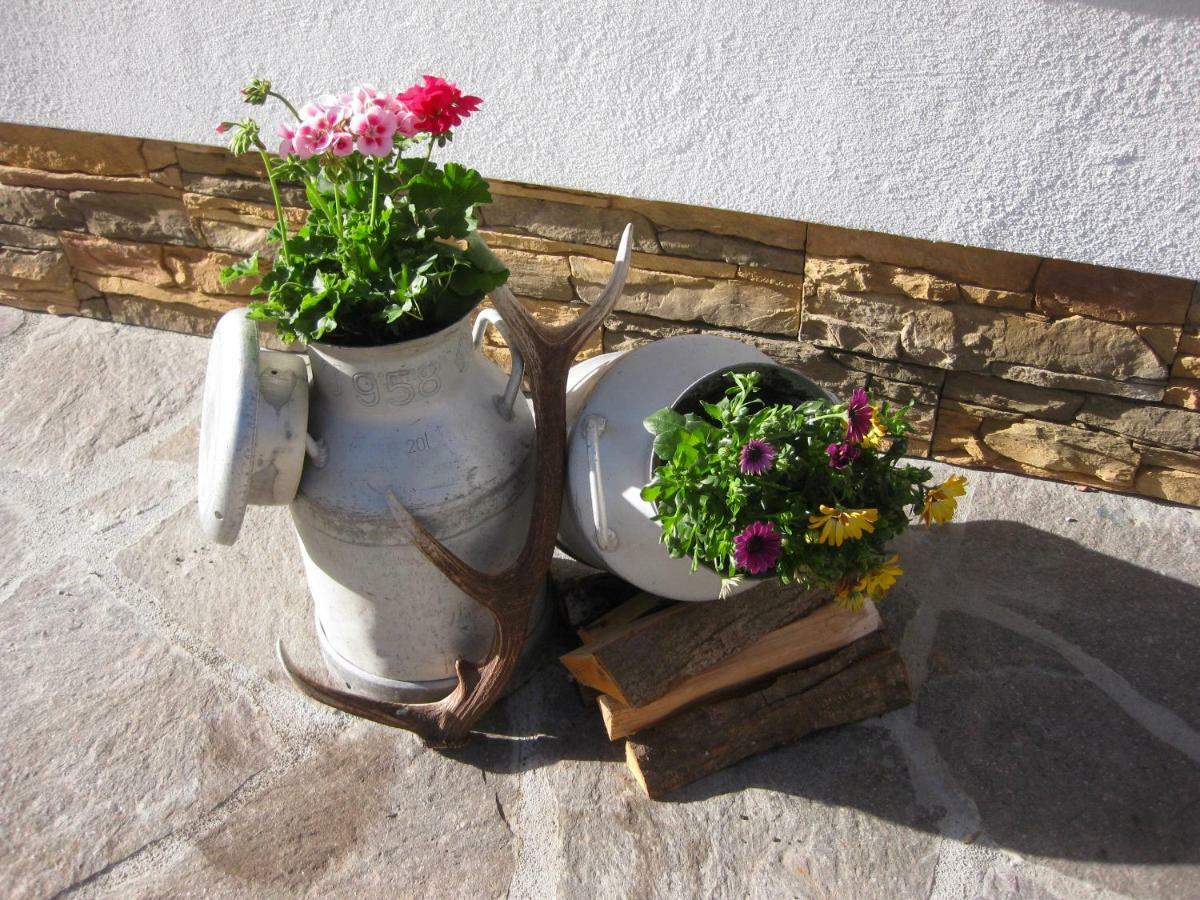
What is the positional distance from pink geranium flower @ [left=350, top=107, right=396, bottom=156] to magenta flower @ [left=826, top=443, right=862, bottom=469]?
38.0 inches

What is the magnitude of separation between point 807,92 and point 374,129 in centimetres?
116

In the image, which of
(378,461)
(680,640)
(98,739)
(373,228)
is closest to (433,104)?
(373,228)

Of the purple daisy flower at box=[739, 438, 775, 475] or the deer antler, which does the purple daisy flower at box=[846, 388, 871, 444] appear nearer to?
the purple daisy flower at box=[739, 438, 775, 475]

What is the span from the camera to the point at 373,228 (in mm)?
2123

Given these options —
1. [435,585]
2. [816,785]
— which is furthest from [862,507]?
[435,585]

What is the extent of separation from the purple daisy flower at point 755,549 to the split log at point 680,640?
0.34 meters

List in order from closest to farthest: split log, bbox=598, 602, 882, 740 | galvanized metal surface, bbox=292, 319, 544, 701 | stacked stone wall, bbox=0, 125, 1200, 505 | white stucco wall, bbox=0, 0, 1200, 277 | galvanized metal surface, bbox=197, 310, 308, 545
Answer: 1. galvanized metal surface, bbox=197, 310, 308, 545
2. galvanized metal surface, bbox=292, 319, 544, 701
3. split log, bbox=598, 602, 882, 740
4. white stucco wall, bbox=0, 0, 1200, 277
5. stacked stone wall, bbox=0, 125, 1200, 505

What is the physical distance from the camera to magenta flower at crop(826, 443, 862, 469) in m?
2.11

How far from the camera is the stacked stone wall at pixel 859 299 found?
2.84m

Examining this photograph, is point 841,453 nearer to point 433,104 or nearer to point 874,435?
point 874,435

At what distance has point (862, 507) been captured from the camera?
7.10 ft

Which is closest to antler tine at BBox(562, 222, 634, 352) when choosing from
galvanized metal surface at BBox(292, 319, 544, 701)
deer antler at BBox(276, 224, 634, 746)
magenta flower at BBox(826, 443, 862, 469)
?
deer antler at BBox(276, 224, 634, 746)

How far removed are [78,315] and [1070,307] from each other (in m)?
3.15

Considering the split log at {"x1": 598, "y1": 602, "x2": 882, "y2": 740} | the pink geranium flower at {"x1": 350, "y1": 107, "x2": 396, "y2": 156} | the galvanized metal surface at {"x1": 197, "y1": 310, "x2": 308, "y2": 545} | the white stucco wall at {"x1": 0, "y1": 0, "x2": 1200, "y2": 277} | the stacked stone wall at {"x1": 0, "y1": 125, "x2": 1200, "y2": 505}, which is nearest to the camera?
the pink geranium flower at {"x1": 350, "y1": 107, "x2": 396, "y2": 156}
